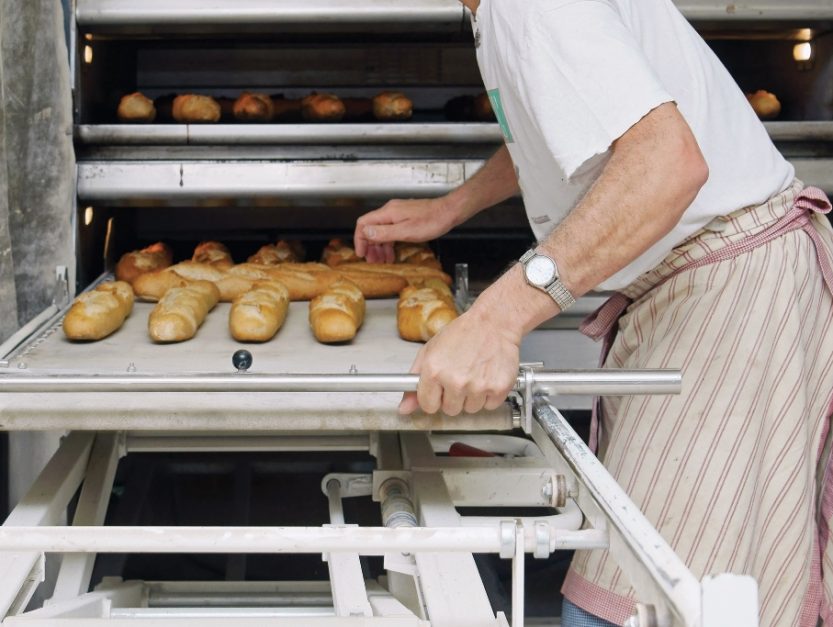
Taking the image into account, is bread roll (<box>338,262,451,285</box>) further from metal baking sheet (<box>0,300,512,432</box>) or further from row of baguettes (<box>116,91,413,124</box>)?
metal baking sheet (<box>0,300,512,432</box>)

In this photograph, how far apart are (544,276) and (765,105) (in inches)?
56.9

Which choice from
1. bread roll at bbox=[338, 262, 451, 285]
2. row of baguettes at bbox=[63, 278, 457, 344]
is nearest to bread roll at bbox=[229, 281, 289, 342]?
row of baguettes at bbox=[63, 278, 457, 344]

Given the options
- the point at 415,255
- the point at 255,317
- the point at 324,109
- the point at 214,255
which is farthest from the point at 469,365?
the point at 324,109

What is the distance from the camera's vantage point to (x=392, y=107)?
2.46m

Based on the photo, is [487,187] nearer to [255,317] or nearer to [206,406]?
[255,317]

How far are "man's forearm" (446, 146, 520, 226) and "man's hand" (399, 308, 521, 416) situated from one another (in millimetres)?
859

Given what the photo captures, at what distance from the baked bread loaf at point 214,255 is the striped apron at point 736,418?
1.13m

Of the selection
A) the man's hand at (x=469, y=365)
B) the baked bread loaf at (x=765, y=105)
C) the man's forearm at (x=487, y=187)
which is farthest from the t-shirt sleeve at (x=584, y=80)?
the baked bread loaf at (x=765, y=105)

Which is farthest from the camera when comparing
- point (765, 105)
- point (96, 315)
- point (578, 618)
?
point (765, 105)

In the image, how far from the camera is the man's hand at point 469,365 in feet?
3.79

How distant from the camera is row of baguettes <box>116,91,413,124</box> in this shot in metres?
2.41

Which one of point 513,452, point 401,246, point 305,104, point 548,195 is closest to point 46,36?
point 305,104

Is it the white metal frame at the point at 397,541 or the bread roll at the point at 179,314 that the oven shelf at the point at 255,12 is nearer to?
the bread roll at the point at 179,314

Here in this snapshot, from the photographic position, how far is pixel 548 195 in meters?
1.54
